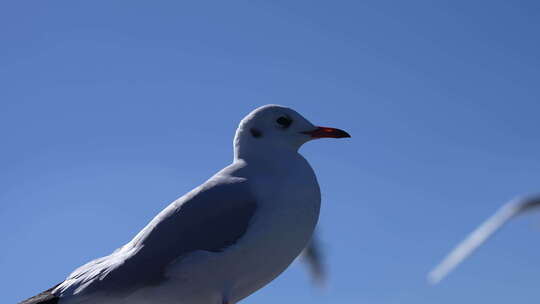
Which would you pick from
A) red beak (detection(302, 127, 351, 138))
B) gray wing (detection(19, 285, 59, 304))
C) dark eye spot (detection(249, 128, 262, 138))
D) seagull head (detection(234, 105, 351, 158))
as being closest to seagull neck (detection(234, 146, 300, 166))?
seagull head (detection(234, 105, 351, 158))

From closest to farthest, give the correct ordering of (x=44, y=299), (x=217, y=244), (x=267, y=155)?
1. (x=217, y=244)
2. (x=44, y=299)
3. (x=267, y=155)

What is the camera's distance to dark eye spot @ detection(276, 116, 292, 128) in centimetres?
533

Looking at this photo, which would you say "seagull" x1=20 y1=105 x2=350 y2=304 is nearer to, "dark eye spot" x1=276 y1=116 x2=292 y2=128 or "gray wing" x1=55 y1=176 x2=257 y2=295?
"gray wing" x1=55 y1=176 x2=257 y2=295

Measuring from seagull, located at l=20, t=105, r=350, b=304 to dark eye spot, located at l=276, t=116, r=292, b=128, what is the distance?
1.08 feet

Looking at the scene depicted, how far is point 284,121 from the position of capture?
17.6ft

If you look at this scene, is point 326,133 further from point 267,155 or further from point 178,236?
point 178,236

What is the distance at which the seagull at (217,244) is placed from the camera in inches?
172

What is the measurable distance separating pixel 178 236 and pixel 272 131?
1.41 metres

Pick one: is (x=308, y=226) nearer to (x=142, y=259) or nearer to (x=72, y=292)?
(x=142, y=259)

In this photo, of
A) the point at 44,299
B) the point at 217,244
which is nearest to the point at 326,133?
the point at 217,244

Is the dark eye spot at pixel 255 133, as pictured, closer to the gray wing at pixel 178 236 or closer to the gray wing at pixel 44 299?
the gray wing at pixel 178 236

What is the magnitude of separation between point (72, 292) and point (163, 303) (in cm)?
86

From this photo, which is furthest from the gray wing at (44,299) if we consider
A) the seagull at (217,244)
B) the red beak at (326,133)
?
the red beak at (326,133)

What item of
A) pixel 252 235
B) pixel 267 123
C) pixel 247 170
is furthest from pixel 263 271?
pixel 267 123
